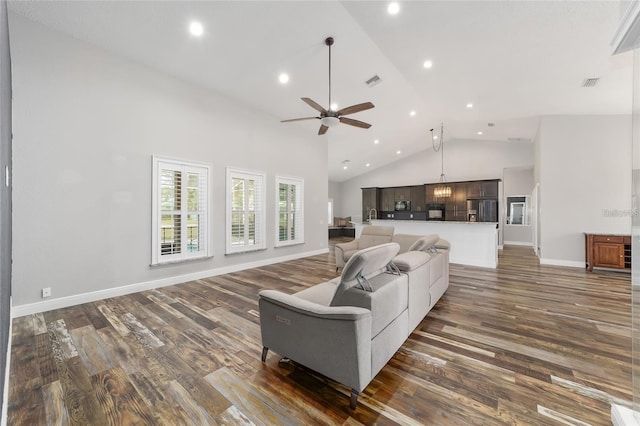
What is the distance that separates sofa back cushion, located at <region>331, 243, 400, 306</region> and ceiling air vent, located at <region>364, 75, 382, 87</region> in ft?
14.7

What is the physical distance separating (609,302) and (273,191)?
619 cm

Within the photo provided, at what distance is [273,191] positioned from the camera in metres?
6.32

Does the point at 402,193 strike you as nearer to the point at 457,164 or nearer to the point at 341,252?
the point at 457,164

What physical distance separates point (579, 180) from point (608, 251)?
163cm

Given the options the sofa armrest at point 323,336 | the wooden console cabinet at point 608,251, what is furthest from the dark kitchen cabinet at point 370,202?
the sofa armrest at point 323,336

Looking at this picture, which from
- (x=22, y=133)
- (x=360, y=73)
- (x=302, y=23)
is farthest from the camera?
(x=360, y=73)

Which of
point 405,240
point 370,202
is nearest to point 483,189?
point 370,202

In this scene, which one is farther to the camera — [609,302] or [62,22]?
[609,302]

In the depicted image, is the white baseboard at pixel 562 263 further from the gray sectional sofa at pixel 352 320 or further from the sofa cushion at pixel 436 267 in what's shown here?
the gray sectional sofa at pixel 352 320

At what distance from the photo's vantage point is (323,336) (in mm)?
1774

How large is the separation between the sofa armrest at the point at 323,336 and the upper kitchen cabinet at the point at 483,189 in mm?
9861

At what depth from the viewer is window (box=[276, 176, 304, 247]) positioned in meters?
6.51

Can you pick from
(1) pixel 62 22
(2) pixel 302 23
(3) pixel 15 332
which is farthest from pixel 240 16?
(3) pixel 15 332

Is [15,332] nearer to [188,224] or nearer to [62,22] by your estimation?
[188,224]
